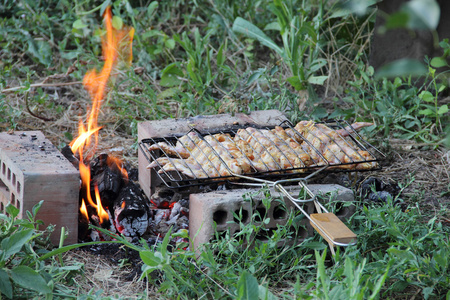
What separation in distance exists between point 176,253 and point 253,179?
1.93ft

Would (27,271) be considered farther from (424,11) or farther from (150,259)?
(424,11)

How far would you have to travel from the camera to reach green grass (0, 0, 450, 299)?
2.15 meters

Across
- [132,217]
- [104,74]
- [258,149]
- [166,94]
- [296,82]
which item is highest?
[258,149]

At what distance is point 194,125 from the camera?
3.37 m

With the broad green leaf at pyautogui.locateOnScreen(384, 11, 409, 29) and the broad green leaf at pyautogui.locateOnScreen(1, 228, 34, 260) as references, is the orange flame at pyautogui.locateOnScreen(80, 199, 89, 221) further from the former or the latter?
the broad green leaf at pyautogui.locateOnScreen(384, 11, 409, 29)

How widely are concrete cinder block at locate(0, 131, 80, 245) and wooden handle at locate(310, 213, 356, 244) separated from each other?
1.21 meters

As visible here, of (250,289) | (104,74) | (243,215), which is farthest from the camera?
(104,74)

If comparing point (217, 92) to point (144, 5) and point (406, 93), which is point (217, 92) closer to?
point (406, 93)

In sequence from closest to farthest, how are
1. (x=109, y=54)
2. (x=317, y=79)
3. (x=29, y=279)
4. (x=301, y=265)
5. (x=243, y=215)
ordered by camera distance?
(x=29, y=279) → (x=301, y=265) → (x=243, y=215) → (x=317, y=79) → (x=109, y=54)

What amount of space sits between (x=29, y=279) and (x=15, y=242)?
0.57 feet

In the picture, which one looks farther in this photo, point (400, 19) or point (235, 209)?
point (235, 209)

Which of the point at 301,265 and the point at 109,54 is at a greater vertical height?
the point at 301,265

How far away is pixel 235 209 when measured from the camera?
8.17 ft

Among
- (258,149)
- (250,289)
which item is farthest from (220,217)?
(250,289)
